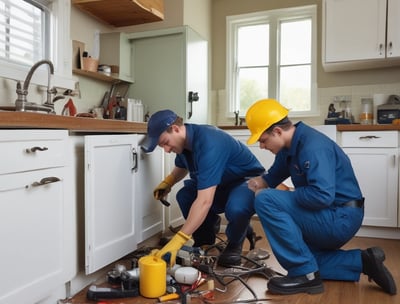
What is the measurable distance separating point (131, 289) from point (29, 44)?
189 cm

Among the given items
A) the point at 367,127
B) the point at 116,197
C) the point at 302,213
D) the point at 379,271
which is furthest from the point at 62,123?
the point at 367,127

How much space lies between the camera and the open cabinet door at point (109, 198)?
1.70 m

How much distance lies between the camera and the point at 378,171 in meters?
2.89

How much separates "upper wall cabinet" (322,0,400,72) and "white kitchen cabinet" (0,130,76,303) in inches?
115

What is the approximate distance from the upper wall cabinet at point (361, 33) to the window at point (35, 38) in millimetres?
2446

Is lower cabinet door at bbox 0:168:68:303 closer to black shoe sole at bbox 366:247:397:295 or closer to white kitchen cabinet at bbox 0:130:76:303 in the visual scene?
white kitchen cabinet at bbox 0:130:76:303

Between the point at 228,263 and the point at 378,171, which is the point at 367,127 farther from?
the point at 228,263

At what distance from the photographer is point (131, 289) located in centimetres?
171

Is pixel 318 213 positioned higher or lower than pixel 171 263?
higher

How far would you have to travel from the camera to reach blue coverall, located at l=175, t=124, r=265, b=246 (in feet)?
6.01

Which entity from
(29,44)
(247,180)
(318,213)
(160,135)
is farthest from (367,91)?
(29,44)

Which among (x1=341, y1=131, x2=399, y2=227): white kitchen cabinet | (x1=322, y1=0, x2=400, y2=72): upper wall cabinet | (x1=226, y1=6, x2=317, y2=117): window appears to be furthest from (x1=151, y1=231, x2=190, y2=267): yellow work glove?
(x1=226, y1=6, x2=317, y2=117): window

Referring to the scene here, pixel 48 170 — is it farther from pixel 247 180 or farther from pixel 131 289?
pixel 247 180

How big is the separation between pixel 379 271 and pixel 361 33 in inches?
99.4
